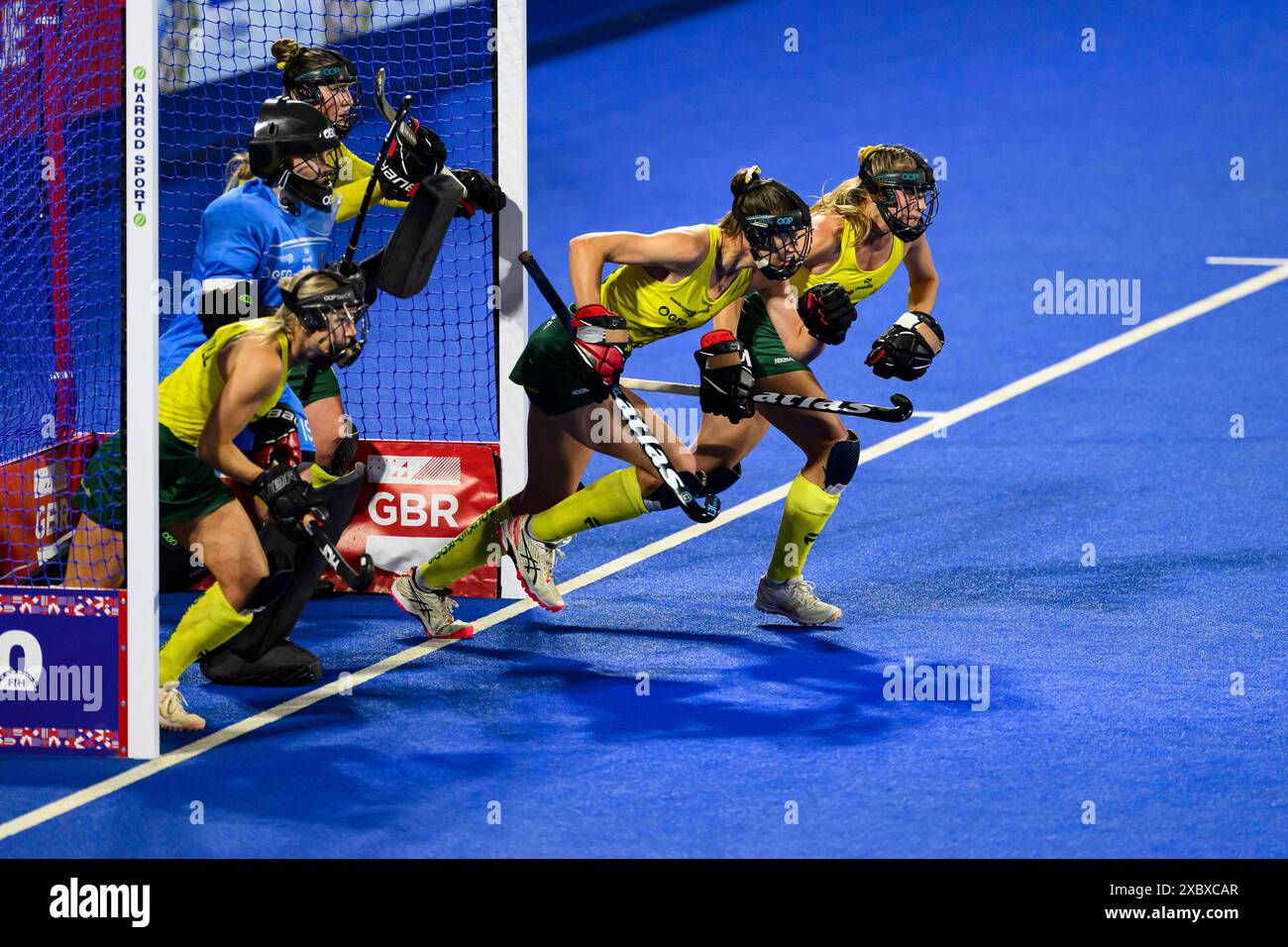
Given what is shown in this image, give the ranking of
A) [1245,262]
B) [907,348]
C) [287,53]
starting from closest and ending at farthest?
[907,348] → [287,53] → [1245,262]

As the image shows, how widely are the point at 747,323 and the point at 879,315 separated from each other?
468 cm

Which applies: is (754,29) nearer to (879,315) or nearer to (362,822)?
(879,315)

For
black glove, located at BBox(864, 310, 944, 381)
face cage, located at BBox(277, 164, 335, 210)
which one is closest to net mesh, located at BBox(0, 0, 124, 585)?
face cage, located at BBox(277, 164, 335, 210)

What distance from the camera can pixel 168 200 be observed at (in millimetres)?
13453

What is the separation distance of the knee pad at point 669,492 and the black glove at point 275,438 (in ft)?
4.55

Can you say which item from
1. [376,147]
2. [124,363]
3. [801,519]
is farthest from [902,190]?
[376,147]

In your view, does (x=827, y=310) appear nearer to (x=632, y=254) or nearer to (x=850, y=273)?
(x=850, y=273)

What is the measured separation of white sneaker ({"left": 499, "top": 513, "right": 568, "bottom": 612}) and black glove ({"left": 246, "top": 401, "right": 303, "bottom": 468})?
97cm

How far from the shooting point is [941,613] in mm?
8250

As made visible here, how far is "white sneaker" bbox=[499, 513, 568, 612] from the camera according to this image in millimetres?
7914

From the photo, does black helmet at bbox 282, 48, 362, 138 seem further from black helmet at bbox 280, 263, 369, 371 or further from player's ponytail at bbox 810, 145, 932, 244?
player's ponytail at bbox 810, 145, 932, 244

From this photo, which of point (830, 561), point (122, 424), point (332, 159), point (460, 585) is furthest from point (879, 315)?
point (122, 424)

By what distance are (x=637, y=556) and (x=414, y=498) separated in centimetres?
120

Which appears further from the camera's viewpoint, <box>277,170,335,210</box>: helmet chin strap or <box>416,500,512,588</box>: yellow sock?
<box>416,500,512,588</box>: yellow sock
